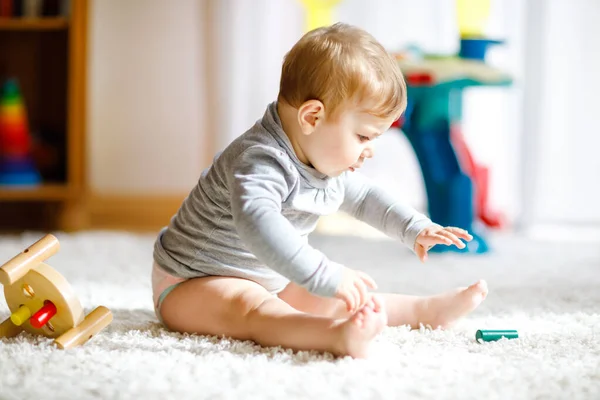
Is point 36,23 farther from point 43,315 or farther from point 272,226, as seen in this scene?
point 272,226

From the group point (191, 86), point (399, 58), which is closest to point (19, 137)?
point (191, 86)

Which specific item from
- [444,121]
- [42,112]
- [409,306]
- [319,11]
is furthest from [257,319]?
[42,112]

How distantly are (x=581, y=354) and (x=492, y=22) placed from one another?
61.0 inches

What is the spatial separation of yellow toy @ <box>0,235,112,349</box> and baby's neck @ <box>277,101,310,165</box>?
1.04 ft

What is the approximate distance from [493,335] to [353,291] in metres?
0.24

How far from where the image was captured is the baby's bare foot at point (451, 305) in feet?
3.46

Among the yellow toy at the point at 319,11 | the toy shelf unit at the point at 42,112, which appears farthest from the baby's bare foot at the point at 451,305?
the toy shelf unit at the point at 42,112

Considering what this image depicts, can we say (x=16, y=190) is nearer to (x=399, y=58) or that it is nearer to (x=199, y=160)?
(x=199, y=160)

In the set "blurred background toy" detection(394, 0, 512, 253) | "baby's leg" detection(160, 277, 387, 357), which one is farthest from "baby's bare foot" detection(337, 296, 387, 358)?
"blurred background toy" detection(394, 0, 512, 253)

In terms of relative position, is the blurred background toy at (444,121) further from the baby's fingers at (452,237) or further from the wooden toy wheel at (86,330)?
the wooden toy wheel at (86,330)

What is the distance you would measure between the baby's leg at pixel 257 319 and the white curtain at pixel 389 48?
1.42 metres

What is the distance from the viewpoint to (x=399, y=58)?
1.89 m

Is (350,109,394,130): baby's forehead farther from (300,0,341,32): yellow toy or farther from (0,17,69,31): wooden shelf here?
(0,17,69,31): wooden shelf

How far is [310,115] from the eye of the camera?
3.21 feet
